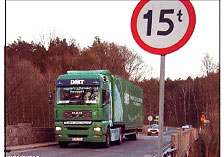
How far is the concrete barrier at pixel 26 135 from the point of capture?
1962 centimetres

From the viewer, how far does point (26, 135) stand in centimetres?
2142

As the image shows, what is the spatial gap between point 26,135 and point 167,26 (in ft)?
58.5

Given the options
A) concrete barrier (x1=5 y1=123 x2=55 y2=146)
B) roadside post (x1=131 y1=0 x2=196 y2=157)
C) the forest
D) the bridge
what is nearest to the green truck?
the bridge

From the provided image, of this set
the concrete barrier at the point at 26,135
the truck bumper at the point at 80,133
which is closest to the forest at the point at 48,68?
the concrete barrier at the point at 26,135

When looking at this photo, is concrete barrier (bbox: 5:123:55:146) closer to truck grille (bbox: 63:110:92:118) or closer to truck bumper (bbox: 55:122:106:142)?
truck bumper (bbox: 55:122:106:142)

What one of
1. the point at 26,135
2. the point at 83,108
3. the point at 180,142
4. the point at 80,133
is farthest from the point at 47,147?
the point at 180,142

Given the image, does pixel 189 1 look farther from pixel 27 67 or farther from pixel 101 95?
pixel 27 67

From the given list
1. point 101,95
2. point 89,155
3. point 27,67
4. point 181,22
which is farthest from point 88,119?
point 27,67

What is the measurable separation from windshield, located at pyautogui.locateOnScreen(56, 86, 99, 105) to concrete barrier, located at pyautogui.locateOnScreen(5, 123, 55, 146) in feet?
8.09

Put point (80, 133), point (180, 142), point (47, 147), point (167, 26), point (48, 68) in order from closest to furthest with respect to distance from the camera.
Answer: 1. point (167, 26)
2. point (180, 142)
3. point (80, 133)
4. point (47, 147)
5. point (48, 68)

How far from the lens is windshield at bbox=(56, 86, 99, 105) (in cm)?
2009

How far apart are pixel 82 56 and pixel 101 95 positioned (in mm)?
20095

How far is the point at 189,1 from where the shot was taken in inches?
184

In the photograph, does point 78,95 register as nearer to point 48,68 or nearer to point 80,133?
point 80,133
